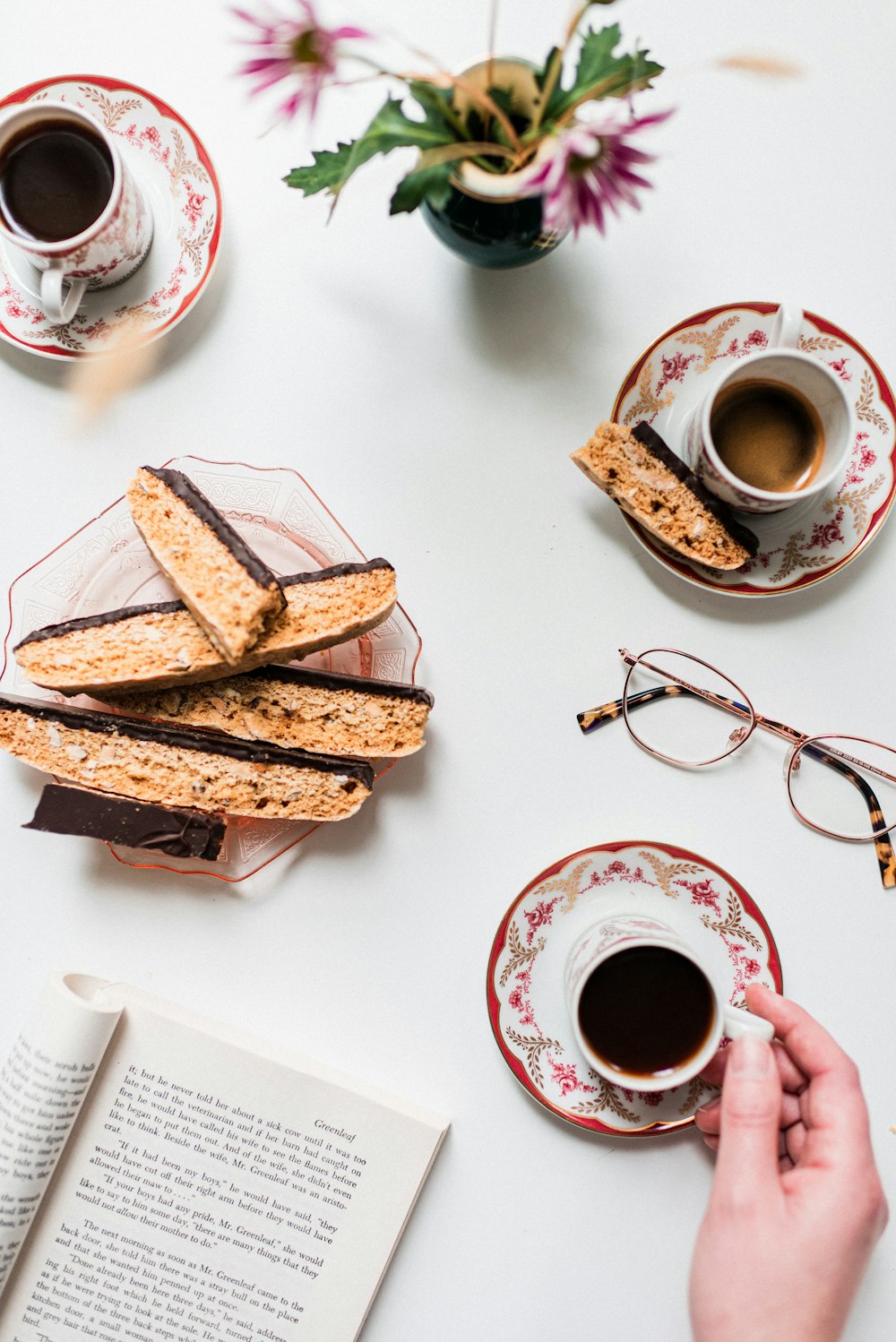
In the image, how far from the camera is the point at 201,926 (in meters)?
1.45

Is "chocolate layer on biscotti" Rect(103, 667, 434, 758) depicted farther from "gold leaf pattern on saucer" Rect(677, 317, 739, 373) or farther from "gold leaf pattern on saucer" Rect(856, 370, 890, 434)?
"gold leaf pattern on saucer" Rect(856, 370, 890, 434)

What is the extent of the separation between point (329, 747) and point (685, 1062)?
2.15ft

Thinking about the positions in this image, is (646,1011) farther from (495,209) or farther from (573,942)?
(495,209)

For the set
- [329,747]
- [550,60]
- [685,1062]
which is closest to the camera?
[550,60]

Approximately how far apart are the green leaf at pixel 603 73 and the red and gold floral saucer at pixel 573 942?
0.98 meters

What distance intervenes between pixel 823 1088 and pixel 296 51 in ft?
4.58

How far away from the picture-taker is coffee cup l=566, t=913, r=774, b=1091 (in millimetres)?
1233

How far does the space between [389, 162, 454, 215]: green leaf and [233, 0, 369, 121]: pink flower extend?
16 cm

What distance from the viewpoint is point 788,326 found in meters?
→ 1.24

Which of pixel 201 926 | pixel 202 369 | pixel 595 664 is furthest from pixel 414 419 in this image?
pixel 201 926

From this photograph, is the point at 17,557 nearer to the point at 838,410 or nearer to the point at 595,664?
the point at 595,664

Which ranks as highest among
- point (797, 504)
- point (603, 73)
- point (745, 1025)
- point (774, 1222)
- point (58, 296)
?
point (603, 73)

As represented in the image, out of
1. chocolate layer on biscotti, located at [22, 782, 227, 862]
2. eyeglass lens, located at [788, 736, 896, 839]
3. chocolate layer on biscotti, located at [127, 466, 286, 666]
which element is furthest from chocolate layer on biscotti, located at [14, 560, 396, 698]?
eyeglass lens, located at [788, 736, 896, 839]

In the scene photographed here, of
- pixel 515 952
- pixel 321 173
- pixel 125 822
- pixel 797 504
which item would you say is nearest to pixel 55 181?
pixel 321 173
